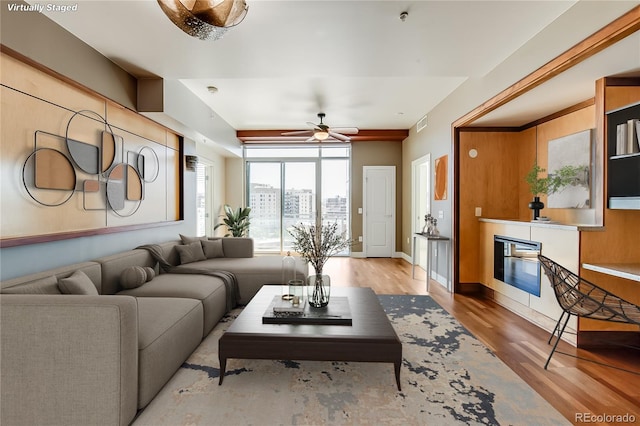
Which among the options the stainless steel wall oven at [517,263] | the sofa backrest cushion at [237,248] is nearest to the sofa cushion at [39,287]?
the sofa backrest cushion at [237,248]

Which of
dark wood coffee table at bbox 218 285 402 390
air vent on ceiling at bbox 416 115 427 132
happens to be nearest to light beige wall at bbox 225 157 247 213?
air vent on ceiling at bbox 416 115 427 132

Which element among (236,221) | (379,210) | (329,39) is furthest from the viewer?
(379,210)

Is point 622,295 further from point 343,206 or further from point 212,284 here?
point 343,206

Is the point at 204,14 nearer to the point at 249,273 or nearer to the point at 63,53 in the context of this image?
the point at 63,53

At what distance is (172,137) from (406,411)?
443 centimetres

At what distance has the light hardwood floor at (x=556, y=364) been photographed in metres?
1.91

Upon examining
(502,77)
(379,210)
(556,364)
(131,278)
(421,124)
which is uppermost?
(421,124)

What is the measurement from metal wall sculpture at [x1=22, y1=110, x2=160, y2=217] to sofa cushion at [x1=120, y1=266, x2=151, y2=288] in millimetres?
700

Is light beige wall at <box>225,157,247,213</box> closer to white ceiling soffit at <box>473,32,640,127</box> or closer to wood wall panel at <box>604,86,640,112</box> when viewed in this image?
white ceiling soffit at <box>473,32,640,127</box>

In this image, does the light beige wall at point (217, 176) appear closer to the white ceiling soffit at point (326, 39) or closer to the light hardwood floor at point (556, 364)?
the white ceiling soffit at point (326, 39)

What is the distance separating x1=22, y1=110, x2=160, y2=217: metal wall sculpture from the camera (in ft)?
7.83

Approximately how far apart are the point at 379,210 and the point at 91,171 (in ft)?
18.5

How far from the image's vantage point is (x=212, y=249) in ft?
14.3

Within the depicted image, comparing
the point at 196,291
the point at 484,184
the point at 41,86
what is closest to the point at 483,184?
the point at 484,184
